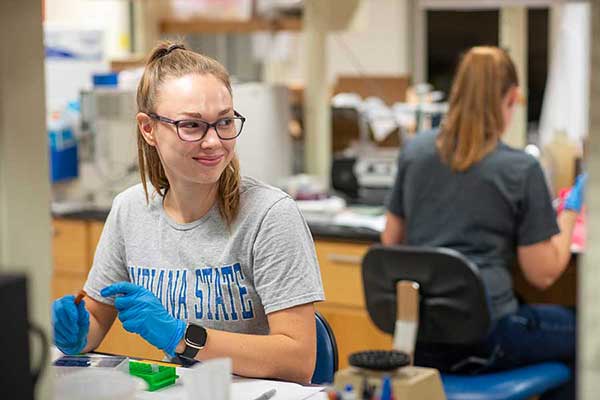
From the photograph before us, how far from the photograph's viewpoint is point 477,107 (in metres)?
2.83

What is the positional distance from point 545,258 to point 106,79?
193cm

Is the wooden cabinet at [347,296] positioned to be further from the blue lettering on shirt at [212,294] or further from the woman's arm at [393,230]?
the blue lettering on shirt at [212,294]

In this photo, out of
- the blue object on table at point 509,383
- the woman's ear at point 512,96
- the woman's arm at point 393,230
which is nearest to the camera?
the blue object on table at point 509,383

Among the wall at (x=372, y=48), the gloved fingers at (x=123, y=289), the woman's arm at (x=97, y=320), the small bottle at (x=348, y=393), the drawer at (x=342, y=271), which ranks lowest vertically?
the drawer at (x=342, y=271)

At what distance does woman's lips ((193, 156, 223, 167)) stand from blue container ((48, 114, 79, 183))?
218 cm

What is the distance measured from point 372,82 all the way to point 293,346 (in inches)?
105

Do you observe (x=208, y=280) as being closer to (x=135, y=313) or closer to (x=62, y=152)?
(x=135, y=313)

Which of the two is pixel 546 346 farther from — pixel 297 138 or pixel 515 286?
pixel 297 138

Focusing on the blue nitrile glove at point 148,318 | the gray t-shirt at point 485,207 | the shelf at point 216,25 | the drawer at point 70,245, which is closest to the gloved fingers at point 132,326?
the blue nitrile glove at point 148,318

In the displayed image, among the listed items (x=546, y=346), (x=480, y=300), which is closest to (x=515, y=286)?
(x=546, y=346)

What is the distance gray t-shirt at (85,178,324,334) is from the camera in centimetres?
181

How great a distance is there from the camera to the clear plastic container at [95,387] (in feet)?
4.40

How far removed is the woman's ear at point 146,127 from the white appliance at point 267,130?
154 cm

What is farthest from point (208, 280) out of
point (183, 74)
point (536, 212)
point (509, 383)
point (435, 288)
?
point (536, 212)
